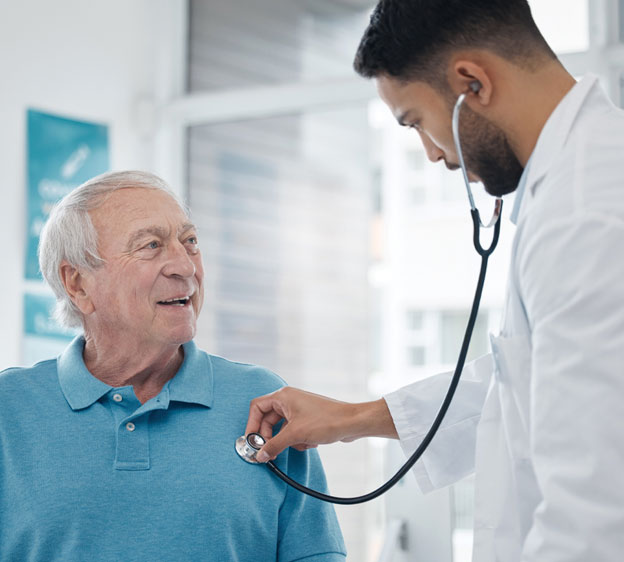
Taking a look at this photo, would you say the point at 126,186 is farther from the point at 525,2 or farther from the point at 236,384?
the point at 525,2

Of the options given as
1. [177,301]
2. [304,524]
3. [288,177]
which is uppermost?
[288,177]

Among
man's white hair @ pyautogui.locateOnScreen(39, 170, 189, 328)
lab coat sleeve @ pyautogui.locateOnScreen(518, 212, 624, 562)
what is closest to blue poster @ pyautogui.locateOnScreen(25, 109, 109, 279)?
man's white hair @ pyautogui.locateOnScreen(39, 170, 189, 328)

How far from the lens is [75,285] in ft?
5.14

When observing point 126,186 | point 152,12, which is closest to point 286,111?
point 152,12

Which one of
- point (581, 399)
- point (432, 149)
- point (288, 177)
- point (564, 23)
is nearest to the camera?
point (581, 399)

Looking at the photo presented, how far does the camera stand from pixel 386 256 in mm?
2785

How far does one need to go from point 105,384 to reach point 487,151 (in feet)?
2.56

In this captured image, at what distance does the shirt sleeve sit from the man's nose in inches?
14.4

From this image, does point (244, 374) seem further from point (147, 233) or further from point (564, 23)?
point (564, 23)

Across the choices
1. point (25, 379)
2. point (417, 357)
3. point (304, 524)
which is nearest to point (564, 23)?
point (417, 357)

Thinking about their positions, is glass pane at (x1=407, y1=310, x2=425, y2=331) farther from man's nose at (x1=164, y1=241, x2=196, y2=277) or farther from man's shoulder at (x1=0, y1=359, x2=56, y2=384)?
man's shoulder at (x1=0, y1=359, x2=56, y2=384)

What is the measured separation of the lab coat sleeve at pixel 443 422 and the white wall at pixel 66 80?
4.88ft

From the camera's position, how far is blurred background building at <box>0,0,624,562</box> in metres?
2.59

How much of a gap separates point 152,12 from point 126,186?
173 centimetres
